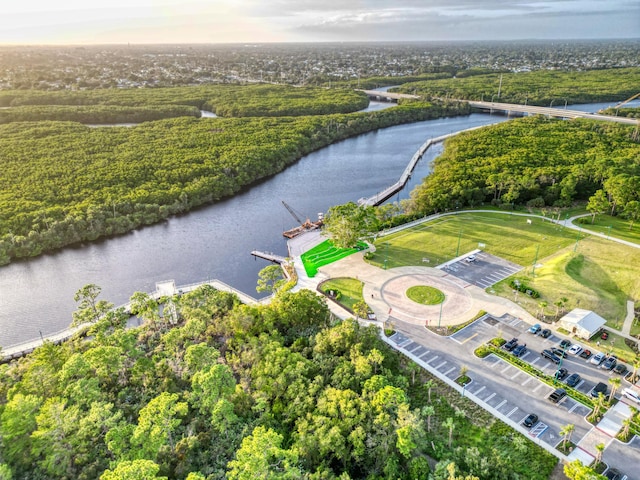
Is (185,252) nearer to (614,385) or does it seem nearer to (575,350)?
(575,350)

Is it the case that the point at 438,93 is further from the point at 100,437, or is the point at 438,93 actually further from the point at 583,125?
the point at 100,437

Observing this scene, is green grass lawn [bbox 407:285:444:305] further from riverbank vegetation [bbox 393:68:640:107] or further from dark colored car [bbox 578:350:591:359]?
riverbank vegetation [bbox 393:68:640:107]

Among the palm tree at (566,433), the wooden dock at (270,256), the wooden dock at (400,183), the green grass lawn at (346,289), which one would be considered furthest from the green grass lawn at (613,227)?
the wooden dock at (270,256)

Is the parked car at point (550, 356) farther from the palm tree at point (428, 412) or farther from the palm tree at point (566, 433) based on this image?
the palm tree at point (428, 412)


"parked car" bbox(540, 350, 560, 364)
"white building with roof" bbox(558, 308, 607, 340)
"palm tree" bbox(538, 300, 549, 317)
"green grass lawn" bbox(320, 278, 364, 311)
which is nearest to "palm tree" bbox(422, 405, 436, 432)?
"parked car" bbox(540, 350, 560, 364)

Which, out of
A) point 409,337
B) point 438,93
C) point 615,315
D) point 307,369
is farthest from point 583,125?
point 307,369
